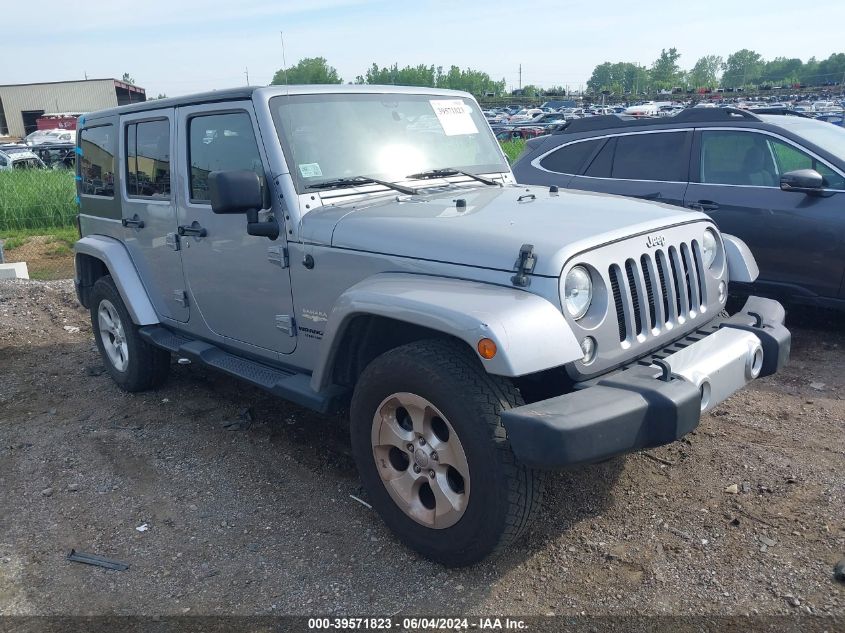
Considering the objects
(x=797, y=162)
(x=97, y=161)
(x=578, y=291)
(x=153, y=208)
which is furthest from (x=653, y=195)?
(x=97, y=161)

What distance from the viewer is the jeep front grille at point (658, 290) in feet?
9.68

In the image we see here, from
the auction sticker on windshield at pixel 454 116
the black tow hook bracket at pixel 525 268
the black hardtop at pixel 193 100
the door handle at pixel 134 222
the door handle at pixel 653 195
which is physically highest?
the black hardtop at pixel 193 100

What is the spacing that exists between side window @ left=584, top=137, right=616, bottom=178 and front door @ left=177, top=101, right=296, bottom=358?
154 inches

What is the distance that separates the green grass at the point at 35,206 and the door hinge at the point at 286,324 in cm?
1062

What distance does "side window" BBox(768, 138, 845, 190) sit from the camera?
5.55 m

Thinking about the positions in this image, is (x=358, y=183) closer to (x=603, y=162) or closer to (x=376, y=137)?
(x=376, y=137)

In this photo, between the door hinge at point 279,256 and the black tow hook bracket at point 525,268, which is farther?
the door hinge at point 279,256

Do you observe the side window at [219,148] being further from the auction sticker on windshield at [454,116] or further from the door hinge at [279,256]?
the auction sticker on windshield at [454,116]

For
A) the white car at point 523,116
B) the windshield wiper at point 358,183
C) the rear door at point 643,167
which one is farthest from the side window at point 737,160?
the white car at point 523,116

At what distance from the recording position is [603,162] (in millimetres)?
6793

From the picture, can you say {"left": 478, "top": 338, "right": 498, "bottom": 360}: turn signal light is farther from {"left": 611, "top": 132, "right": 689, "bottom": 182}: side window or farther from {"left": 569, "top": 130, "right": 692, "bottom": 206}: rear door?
{"left": 611, "top": 132, "right": 689, "bottom": 182}: side window

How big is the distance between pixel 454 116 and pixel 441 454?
230cm

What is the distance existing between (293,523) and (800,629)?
2168mm

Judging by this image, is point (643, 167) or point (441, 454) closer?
point (441, 454)
